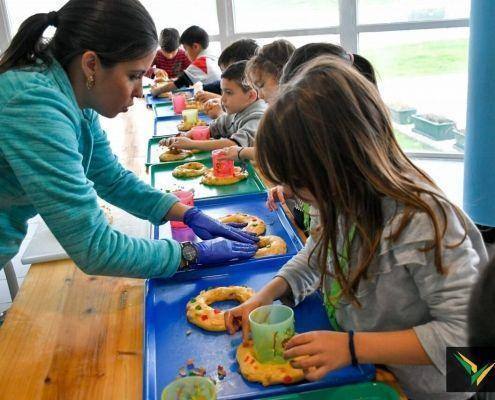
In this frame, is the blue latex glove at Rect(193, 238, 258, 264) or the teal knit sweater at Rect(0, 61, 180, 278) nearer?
the teal knit sweater at Rect(0, 61, 180, 278)

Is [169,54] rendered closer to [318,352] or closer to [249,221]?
[249,221]

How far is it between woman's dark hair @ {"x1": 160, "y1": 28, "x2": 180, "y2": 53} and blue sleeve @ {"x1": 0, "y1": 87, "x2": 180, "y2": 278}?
3.71 m

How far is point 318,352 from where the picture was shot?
79 centimetres

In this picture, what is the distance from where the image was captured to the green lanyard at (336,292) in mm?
883

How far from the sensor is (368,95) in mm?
842

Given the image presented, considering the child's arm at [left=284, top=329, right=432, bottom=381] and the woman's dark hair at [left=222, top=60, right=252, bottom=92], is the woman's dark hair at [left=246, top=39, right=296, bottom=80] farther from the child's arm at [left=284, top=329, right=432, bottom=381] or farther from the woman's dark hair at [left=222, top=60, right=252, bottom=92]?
the child's arm at [left=284, top=329, right=432, bottom=381]

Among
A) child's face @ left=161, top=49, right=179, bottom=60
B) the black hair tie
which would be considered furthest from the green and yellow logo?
child's face @ left=161, top=49, right=179, bottom=60

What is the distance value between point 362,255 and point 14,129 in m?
0.68

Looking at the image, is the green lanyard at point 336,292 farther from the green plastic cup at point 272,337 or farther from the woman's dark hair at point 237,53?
the woman's dark hair at point 237,53

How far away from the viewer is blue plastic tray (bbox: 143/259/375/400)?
0.80 m

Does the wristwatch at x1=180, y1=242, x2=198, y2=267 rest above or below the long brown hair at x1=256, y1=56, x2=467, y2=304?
below

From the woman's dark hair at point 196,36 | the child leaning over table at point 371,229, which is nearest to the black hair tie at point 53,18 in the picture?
the child leaning over table at point 371,229

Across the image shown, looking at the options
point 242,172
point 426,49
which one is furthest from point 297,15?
point 242,172

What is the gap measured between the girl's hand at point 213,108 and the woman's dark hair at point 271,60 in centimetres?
65
